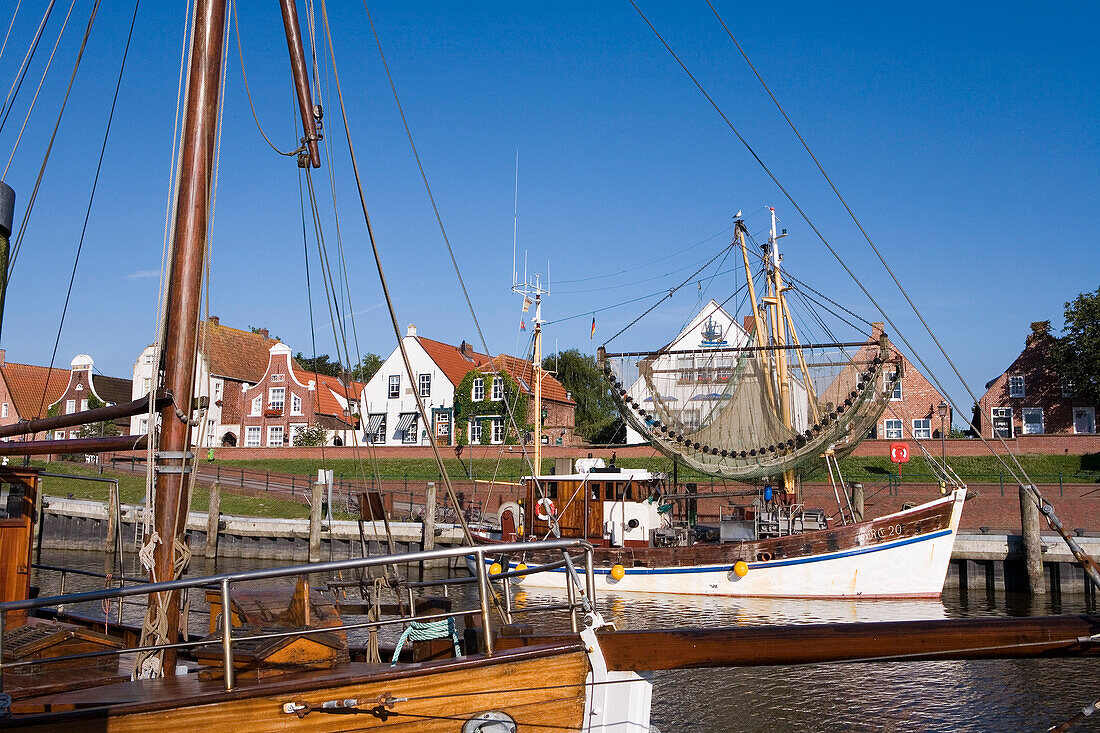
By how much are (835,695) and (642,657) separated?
9089 mm

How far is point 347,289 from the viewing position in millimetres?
11992

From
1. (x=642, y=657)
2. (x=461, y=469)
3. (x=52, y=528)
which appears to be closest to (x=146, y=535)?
(x=642, y=657)

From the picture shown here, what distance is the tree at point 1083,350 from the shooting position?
43906 mm

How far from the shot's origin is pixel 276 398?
55.4 metres

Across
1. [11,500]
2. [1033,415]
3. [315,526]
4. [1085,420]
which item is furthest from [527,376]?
[11,500]

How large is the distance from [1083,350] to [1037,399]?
13.6ft

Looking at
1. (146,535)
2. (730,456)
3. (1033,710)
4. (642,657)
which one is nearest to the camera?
(642,657)

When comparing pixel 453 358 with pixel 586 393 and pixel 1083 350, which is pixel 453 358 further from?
pixel 1083 350

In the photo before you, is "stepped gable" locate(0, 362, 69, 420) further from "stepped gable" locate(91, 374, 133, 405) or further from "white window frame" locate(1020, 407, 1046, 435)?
"white window frame" locate(1020, 407, 1046, 435)

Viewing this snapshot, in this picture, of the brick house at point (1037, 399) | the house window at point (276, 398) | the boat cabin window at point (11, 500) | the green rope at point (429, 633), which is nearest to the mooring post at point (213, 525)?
the boat cabin window at point (11, 500)

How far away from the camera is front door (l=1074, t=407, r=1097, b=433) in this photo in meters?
46.1

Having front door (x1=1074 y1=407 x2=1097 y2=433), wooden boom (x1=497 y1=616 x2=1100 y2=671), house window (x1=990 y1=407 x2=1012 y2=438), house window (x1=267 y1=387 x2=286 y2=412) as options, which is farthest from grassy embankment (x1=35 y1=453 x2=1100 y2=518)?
wooden boom (x1=497 y1=616 x2=1100 y2=671)

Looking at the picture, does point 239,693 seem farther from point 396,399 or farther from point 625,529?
point 396,399

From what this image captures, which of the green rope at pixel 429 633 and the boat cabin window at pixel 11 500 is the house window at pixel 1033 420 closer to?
the green rope at pixel 429 633
